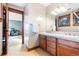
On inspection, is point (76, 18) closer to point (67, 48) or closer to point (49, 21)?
point (67, 48)

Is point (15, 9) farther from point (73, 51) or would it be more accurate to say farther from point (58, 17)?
point (73, 51)

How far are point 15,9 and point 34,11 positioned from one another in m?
1.35

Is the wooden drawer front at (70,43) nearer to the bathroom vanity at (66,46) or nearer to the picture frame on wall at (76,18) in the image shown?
the bathroom vanity at (66,46)

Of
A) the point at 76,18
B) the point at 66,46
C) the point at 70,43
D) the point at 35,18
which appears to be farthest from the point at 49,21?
the point at 70,43

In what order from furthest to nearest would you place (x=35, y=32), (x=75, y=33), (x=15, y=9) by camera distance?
(x=15, y=9) → (x=35, y=32) → (x=75, y=33)

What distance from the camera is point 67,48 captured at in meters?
2.29

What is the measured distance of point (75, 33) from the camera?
2.65m

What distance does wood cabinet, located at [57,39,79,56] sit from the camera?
2025 millimetres

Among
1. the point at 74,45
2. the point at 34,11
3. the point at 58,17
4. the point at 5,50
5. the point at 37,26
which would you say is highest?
the point at 34,11

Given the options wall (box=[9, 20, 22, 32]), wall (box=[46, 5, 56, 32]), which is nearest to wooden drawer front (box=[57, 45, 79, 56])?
wall (box=[46, 5, 56, 32])

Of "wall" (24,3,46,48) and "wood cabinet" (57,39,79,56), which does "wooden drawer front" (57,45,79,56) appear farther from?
"wall" (24,3,46,48)

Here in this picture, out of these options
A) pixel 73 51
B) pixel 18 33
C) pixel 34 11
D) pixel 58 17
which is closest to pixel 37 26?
pixel 34 11

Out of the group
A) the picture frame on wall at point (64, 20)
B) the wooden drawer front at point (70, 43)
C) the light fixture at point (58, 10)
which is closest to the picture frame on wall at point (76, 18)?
the picture frame on wall at point (64, 20)

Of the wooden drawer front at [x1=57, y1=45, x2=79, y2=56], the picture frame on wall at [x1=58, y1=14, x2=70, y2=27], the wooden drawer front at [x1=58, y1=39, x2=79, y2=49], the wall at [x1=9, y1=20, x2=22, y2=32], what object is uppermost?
the wall at [x1=9, y1=20, x2=22, y2=32]
